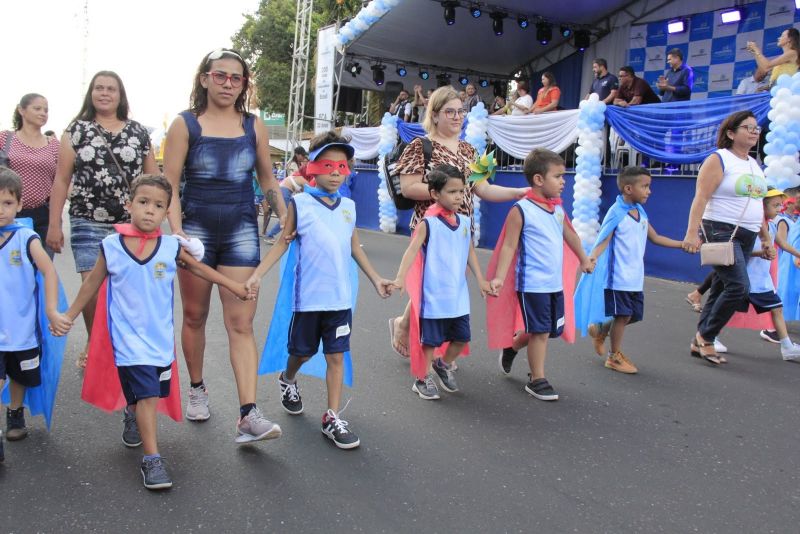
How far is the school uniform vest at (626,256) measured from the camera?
5031 mm

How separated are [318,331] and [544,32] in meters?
17.4

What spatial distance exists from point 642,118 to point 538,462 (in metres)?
7.87

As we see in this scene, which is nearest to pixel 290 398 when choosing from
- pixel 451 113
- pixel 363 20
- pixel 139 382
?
pixel 139 382

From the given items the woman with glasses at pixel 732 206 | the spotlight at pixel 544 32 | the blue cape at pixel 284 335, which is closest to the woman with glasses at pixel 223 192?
the blue cape at pixel 284 335

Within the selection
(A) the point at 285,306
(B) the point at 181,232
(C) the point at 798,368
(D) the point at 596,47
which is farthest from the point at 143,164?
(D) the point at 596,47

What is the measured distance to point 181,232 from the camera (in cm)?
328

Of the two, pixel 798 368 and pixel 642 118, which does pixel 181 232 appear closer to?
pixel 798 368

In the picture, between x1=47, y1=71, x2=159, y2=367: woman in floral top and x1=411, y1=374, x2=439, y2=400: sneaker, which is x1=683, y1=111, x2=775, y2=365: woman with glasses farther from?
x1=47, y1=71, x2=159, y2=367: woman in floral top

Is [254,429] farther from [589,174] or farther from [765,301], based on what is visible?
[589,174]

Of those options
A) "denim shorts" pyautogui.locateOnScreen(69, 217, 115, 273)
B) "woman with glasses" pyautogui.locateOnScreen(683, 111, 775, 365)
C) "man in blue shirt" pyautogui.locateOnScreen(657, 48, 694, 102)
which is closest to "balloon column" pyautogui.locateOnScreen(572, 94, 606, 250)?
"man in blue shirt" pyautogui.locateOnScreen(657, 48, 694, 102)

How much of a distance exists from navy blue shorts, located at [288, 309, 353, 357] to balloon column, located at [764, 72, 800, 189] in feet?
21.1

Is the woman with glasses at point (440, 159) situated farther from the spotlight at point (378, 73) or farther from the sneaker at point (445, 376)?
the spotlight at point (378, 73)

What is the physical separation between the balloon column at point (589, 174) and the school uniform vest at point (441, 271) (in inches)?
279

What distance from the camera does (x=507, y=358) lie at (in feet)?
15.8
